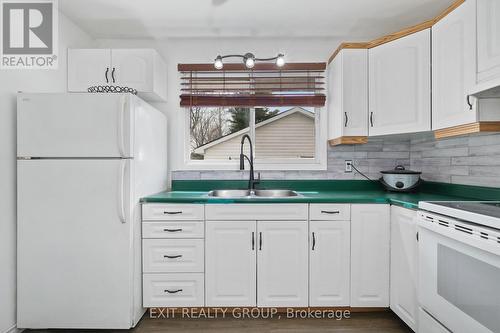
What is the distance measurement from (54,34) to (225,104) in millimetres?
1512

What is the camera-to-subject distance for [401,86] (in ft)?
7.49

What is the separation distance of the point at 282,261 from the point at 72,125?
179 cm

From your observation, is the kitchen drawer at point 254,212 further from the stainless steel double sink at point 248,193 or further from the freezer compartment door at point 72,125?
the freezer compartment door at point 72,125

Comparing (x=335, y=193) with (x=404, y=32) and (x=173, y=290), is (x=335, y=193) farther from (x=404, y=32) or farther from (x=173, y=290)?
(x=173, y=290)

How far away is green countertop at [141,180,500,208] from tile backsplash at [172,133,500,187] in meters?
0.07

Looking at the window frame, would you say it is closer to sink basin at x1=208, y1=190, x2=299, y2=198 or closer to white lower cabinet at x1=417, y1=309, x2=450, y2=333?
sink basin at x1=208, y1=190, x2=299, y2=198

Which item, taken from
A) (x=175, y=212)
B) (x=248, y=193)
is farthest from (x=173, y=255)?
(x=248, y=193)

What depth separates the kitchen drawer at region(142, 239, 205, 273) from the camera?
7.33ft

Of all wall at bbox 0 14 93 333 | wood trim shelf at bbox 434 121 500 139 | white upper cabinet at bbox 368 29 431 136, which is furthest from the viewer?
white upper cabinet at bbox 368 29 431 136

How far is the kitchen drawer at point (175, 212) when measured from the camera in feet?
7.35

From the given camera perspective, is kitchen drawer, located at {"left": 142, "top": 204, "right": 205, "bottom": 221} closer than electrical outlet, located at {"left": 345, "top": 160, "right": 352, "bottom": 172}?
Yes

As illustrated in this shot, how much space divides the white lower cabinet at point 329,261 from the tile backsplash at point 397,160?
76cm

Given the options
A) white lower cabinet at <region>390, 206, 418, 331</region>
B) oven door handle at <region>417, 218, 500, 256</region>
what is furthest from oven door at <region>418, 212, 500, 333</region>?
white lower cabinet at <region>390, 206, 418, 331</region>

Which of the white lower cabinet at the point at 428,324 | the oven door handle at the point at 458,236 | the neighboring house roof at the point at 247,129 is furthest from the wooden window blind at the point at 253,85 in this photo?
the white lower cabinet at the point at 428,324
